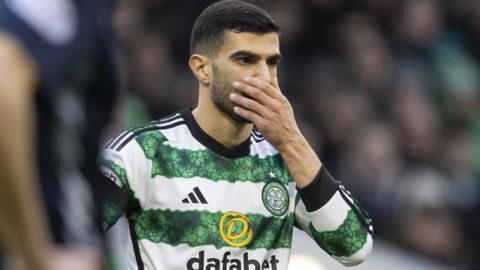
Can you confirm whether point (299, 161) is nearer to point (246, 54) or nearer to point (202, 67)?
point (246, 54)

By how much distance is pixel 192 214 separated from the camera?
165 inches

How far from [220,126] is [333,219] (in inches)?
23.2

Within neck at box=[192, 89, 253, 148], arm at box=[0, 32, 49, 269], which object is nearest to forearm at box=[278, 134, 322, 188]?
neck at box=[192, 89, 253, 148]

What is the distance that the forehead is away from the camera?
427 cm

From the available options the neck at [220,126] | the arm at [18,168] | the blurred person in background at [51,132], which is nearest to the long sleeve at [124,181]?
the neck at [220,126]

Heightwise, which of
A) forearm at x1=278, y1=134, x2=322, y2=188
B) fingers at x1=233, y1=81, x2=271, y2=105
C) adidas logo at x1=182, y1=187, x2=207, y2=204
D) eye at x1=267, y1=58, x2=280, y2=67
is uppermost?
eye at x1=267, y1=58, x2=280, y2=67

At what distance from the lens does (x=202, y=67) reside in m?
4.45

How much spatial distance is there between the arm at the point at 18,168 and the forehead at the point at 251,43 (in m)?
2.43

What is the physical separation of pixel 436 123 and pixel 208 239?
20.8 ft

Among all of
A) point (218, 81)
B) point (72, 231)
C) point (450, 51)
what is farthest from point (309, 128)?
point (72, 231)

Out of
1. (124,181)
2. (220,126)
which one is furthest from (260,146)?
(124,181)

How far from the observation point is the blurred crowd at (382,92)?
8883 mm

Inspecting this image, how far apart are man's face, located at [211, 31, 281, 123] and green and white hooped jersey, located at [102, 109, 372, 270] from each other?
0.18m

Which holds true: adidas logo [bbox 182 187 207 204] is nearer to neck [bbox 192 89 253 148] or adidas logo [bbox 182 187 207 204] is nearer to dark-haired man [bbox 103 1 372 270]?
dark-haired man [bbox 103 1 372 270]
